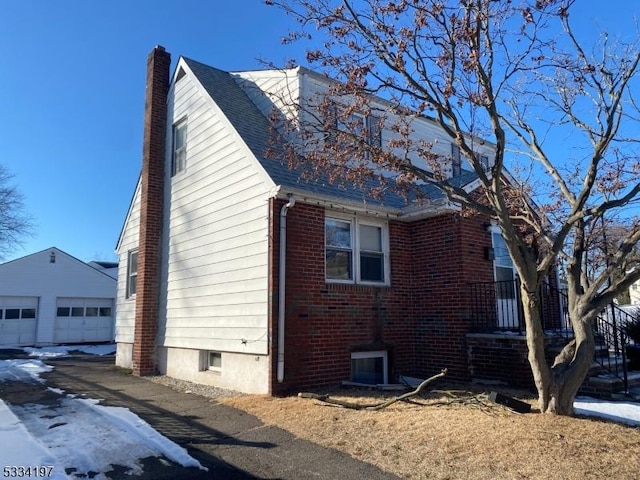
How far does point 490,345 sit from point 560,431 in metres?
3.58

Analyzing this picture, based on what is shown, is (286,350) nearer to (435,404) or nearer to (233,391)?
(233,391)

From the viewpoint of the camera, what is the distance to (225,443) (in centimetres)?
592

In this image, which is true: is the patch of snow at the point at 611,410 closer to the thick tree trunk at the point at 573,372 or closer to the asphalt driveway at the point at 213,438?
the thick tree trunk at the point at 573,372

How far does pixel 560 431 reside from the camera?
5.63 meters

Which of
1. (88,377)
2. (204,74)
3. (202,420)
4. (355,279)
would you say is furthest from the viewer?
(204,74)

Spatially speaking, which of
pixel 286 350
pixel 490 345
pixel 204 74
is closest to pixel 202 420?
pixel 286 350

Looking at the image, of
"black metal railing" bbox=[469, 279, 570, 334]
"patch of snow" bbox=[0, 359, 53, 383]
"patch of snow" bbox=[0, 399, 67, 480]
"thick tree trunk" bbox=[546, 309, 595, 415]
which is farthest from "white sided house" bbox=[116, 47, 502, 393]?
"thick tree trunk" bbox=[546, 309, 595, 415]

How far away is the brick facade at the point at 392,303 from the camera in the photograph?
8797 mm

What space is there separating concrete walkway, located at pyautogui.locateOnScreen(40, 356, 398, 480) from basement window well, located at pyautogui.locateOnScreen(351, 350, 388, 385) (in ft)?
9.62

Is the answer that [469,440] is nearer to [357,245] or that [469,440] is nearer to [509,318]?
[357,245]

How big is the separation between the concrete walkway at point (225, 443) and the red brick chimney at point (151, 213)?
2.38m

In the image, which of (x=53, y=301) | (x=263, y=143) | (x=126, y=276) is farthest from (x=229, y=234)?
(x=53, y=301)

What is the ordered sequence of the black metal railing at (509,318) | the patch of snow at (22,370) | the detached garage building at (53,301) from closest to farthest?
the black metal railing at (509,318)
the patch of snow at (22,370)
the detached garage building at (53,301)

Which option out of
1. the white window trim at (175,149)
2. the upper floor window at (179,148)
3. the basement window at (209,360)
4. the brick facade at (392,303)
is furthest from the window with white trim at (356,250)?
the upper floor window at (179,148)
